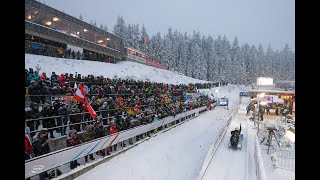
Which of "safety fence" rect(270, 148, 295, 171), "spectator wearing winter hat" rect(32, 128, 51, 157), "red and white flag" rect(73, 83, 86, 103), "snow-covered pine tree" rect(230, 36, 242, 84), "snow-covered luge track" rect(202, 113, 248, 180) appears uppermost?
"snow-covered pine tree" rect(230, 36, 242, 84)

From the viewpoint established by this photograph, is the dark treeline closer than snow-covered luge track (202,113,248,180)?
No

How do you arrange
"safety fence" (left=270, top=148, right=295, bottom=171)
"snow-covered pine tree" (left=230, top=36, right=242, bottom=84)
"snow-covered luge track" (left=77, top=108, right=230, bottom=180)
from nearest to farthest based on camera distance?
"snow-covered luge track" (left=77, top=108, right=230, bottom=180) < "safety fence" (left=270, top=148, right=295, bottom=171) < "snow-covered pine tree" (left=230, top=36, right=242, bottom=84)

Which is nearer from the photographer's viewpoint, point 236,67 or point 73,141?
point 73,141

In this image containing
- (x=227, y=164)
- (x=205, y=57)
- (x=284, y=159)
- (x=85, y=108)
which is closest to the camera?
(x=85, y=108)

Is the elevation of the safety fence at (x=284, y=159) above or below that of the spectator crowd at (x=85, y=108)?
→ below

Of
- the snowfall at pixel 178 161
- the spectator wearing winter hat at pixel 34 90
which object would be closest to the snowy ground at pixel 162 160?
the snowfall at pixel 178 161

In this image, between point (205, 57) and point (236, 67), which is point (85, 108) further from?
point (236, 67)

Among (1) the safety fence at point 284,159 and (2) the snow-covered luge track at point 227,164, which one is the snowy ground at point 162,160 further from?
(1) the safety fence at point 284,159

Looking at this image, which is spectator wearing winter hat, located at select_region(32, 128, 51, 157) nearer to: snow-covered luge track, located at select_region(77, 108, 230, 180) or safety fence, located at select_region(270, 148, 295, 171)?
snow-covered luge track, located at select_region(77, 108, 230, 180)

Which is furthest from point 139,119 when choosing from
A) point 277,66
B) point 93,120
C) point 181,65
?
point 277,66

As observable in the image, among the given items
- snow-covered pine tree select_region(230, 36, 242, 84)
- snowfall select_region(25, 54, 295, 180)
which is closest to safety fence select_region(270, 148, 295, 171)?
snowfall select_region(25, 54, 295, 180)

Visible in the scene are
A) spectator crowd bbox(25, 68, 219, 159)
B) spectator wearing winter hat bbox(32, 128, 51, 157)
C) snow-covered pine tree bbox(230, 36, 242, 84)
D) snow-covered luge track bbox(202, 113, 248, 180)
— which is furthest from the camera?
snow-covered pine tree bbox(230, 36, 242, 84)

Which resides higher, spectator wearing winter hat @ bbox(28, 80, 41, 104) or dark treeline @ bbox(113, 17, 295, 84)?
dark treeline @ bbox(113, 17, 295, 84)

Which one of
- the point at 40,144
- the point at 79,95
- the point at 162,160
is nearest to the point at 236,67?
the point at 162,160
